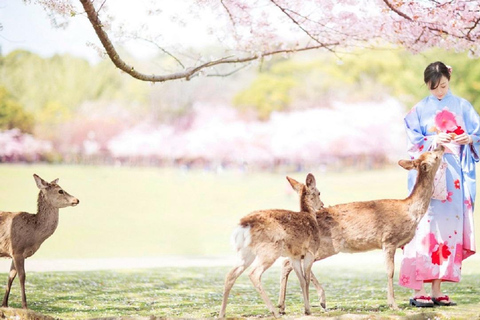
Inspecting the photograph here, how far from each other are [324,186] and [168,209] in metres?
3.84

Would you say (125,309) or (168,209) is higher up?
(168,209)

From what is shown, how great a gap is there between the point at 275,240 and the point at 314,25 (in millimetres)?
2624

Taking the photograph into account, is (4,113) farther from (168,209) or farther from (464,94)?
(464,94)

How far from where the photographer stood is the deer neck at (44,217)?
423 cm

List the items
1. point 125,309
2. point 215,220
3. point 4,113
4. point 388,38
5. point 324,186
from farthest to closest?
point 324,186 → point 215,220 → point 4,113 → point 388,38 → point 125,309

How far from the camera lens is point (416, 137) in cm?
462

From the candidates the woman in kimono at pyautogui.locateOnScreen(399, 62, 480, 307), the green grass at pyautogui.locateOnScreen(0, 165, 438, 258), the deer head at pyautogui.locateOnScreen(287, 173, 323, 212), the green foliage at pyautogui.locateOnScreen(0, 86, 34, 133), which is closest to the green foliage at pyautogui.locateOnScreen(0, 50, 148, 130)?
the green foliage at pyautogui.locateOnScreen(0, 86, 34, 133)

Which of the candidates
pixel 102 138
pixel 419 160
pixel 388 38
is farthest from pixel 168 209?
pixel 419 160

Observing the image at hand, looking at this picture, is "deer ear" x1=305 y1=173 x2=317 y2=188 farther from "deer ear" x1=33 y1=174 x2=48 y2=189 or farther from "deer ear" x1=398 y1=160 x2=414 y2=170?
"deer ear" x1=33 y1=174 x2=48 y2=189

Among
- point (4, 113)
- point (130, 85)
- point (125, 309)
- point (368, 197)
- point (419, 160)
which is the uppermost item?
point (130, 85)

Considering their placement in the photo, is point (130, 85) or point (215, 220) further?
point (130, 85)

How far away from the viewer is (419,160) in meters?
4.33

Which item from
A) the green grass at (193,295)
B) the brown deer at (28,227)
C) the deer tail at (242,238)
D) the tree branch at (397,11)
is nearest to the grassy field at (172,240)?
the green grass at (193,295)

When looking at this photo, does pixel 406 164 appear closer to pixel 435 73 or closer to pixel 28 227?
pixel 435 73
